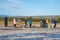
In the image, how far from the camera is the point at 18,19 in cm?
2138

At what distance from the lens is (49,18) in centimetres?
2131

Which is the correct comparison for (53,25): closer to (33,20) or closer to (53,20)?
(53,20)

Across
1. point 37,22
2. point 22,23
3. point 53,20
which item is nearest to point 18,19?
point 22,23

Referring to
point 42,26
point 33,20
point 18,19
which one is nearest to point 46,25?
point 42,26

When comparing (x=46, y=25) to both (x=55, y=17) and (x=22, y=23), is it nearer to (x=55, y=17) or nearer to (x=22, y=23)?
(x=55, y=17)

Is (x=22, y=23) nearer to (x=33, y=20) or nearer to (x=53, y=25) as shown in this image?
(x=33, y=20)

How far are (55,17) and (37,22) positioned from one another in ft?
8.99

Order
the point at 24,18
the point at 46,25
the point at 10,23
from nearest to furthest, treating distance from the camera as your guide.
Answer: the point at 46,25
the point at 24,18
the point at 10,23

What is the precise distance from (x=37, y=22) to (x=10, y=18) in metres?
3.34

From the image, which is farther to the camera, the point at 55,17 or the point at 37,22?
the point at 37,22

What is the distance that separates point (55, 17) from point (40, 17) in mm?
1696

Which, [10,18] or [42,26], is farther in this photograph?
[10,18]

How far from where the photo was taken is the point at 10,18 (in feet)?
71.8

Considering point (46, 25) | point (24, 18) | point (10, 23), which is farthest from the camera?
point (10, 23)
